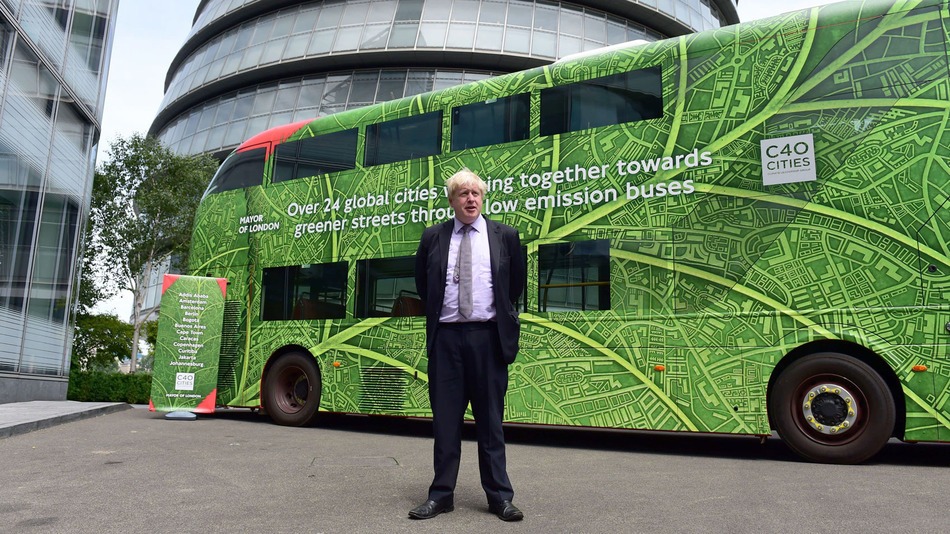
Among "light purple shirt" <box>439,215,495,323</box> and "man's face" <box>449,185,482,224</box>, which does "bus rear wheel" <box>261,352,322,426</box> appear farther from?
"man's face" <box>449,185,482,224</box>

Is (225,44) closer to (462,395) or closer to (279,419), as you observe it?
(279,419)

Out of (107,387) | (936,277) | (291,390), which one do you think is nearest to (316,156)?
(291,390)

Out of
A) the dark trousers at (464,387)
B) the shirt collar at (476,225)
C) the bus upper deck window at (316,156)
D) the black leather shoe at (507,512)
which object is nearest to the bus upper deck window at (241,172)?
the bus upper deck window at (316,156)

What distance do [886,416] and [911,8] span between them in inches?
141

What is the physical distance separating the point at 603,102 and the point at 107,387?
17343 millimetres

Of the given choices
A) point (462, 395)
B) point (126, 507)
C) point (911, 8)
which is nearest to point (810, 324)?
point (911, 8)

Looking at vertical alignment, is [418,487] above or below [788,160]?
below

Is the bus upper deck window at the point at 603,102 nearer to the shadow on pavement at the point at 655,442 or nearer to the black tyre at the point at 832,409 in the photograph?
the black tyre at the point at 832,409

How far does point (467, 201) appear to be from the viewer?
4.16 m

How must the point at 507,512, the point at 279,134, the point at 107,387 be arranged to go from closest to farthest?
1. the point at 507,512
2. the point at 279,134
3. the point at 107,387

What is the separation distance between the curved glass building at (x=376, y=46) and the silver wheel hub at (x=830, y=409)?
78.0ft

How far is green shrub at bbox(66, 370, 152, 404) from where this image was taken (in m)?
19.7

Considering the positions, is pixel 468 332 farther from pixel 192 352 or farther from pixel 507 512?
pixel 192 352

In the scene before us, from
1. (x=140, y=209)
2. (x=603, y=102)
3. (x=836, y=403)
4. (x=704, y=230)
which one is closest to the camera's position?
(x=836, y=403)
